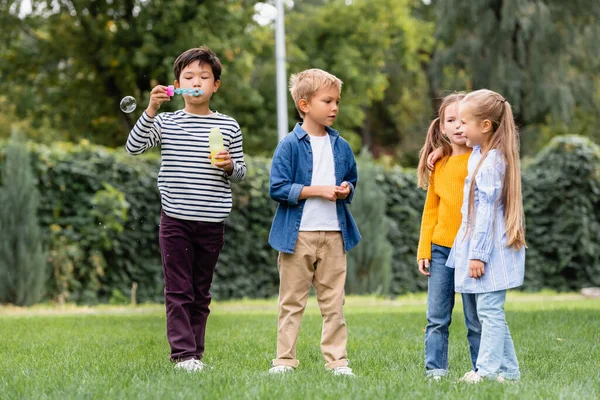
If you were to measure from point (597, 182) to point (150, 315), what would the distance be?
9352 millimetres

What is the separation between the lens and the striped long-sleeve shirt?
533 cm

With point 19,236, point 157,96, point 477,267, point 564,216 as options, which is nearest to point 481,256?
point 477,267

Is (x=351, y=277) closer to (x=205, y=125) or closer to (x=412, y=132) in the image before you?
(x=205, y=125)

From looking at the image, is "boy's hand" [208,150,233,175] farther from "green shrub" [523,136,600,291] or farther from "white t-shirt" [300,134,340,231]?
"green shrub" [523,136,600,291]

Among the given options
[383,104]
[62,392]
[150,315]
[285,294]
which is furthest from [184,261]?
[383,104]

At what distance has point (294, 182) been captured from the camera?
518 centimetres

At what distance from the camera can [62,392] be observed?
4.06 m

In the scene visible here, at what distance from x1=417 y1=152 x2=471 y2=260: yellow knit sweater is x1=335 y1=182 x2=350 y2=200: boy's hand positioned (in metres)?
0.45

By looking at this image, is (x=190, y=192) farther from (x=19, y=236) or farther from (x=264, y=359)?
(x=19, y=236)

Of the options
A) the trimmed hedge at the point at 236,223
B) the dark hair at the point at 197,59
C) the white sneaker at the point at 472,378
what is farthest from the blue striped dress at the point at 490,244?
the trimmed hedge at the point at 236,223

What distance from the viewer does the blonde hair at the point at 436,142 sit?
16.8 ft

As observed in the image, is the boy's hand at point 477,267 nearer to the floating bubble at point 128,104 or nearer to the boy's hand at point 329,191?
the boy's hand at point 329,191

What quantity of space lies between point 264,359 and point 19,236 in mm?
6813

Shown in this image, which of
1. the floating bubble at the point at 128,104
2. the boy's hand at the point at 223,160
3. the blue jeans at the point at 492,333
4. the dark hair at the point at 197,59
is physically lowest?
the blue jeans at the point at 492,333
